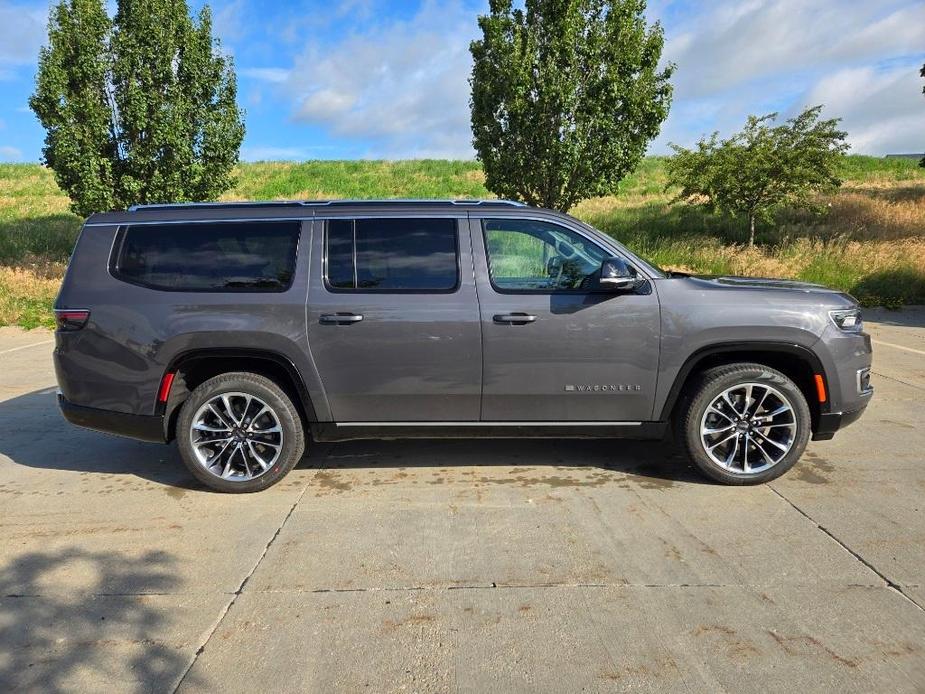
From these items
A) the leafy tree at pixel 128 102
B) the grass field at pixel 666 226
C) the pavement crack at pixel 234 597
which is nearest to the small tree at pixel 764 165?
the grass field at pixel 666 226

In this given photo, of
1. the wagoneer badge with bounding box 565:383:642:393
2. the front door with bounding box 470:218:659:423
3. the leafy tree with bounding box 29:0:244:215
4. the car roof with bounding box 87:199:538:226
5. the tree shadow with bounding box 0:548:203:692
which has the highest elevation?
the leafy tree with bounding box 29:0:244:215

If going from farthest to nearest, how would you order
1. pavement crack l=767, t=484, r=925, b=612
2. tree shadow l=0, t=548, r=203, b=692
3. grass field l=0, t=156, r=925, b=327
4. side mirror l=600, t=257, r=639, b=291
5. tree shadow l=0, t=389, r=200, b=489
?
1. grass field l=0, t=156, r=925, b=327
2. tree shadow l=0, t=389, r=200, b=489
3. side mirror l=600, t=257, r=639, b=291
4. pavement crack l=767, t=484, r=925, b=612
5. tree shadow l=0, t=548, r=203, b=692

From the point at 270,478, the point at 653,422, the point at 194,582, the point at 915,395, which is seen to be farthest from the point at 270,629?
the point at 915,395

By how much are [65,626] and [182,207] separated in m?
2.58

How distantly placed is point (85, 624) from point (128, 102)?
47.2ft

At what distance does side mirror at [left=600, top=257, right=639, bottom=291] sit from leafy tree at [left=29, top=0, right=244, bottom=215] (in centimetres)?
1338

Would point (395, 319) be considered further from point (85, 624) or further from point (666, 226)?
point (666, 226)

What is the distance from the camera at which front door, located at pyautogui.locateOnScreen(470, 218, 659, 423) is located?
3.84 metres

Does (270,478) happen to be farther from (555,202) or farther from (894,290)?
(894,290)

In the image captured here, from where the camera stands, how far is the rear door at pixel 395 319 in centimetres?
384

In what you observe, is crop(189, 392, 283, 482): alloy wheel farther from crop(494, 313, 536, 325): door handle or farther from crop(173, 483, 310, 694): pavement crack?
crop(494, 313, 536, 325): door handle

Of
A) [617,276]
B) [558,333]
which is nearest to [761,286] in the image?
[617,276]

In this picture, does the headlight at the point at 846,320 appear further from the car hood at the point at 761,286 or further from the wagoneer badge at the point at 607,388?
the wagoneer badge at the point at 607,388

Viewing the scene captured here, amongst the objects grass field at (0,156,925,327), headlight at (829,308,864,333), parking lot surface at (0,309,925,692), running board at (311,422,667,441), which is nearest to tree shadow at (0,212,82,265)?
grass field at (0,156,925,327)
